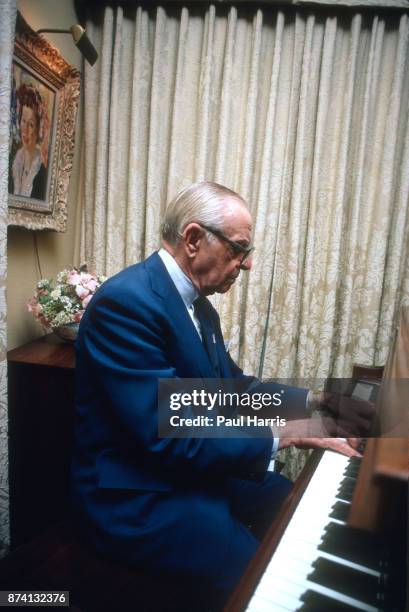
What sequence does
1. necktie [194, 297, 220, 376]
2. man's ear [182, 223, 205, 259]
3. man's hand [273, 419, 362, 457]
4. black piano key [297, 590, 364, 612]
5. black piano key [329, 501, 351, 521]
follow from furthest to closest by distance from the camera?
1. necktie [194, 297, 220, 376]
2. man's ear [182, 223, 205, 259]
3. man's hand [273, 419, 362, 457]
4. black piano key [329, 501, 351, 521]
5. black piano key [297, 590, 364, 612]

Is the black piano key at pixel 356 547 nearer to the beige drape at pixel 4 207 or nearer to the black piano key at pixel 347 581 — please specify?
the black piano key at pixel 347 581

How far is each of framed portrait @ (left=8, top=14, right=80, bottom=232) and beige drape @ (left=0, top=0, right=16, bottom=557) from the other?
460mm

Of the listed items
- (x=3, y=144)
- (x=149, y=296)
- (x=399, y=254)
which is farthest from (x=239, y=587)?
(x=399, y=254)

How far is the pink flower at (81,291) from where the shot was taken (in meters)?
1.70

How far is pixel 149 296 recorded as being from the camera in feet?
3.44

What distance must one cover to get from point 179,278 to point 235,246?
7.5 inches

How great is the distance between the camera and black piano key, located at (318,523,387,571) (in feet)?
2.03

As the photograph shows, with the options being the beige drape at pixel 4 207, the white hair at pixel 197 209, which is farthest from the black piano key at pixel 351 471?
the beige drape at pixel 4 207

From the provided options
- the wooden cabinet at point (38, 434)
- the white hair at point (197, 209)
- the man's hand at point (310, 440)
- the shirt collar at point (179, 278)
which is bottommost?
the wooden cabinet at point (38, 434)

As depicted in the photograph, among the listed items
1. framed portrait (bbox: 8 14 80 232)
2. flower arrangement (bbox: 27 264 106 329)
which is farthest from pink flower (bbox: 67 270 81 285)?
framed portrait (bbox: 8 14 80 232)

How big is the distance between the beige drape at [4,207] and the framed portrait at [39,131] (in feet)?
1.51

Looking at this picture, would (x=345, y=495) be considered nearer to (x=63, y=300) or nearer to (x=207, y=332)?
(x=207, y=332)

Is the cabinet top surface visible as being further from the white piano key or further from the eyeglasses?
the white piano key

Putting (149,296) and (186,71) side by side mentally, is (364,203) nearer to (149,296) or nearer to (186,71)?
→ (186,71)
